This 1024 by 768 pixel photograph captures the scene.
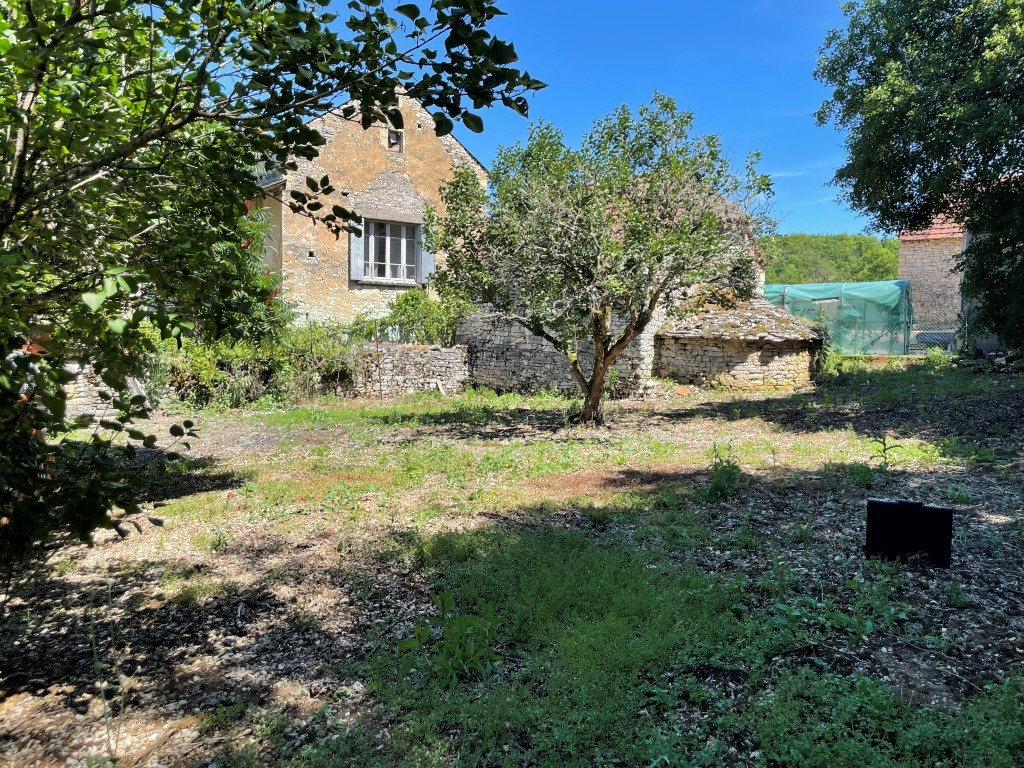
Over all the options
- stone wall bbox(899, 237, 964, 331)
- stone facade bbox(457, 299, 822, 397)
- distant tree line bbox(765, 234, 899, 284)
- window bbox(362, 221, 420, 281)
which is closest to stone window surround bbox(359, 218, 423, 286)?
window bbox(362, 221, 420, 281)

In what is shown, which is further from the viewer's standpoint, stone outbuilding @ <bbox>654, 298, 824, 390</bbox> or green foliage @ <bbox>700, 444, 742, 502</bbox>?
stone outbuilding @ <bbox>654, 298, 824, 390</bbox>

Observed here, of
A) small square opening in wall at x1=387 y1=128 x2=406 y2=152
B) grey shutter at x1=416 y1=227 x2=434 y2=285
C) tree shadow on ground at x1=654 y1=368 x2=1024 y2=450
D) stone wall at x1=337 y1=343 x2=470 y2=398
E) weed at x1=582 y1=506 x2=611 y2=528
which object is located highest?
small square opening in wall at x1=387 y1=128 x2=406 y2=152

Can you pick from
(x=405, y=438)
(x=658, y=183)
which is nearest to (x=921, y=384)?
(x=658, y=183)

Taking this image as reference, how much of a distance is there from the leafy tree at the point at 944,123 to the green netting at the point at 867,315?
959cm

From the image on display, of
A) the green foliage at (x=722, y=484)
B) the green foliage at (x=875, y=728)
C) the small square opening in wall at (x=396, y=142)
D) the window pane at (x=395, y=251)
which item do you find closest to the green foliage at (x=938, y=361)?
the green foliage at (x=722, y=484)

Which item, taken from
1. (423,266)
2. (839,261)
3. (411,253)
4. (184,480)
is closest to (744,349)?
(423,266)

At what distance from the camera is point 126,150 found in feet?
7.66

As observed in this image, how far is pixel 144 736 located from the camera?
2.89 metres

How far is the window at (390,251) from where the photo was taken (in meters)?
17.0

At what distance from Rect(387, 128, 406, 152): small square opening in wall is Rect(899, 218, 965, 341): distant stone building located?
18281mm

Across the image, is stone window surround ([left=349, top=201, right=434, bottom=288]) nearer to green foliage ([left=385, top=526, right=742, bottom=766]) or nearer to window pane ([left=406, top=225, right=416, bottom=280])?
window pane ([left=406, top=225, right=416, bottom=280])

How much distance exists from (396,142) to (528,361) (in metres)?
6.87

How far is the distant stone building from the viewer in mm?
23688

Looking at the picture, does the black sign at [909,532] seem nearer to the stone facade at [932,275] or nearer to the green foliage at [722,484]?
the green foliage at [722,484]
